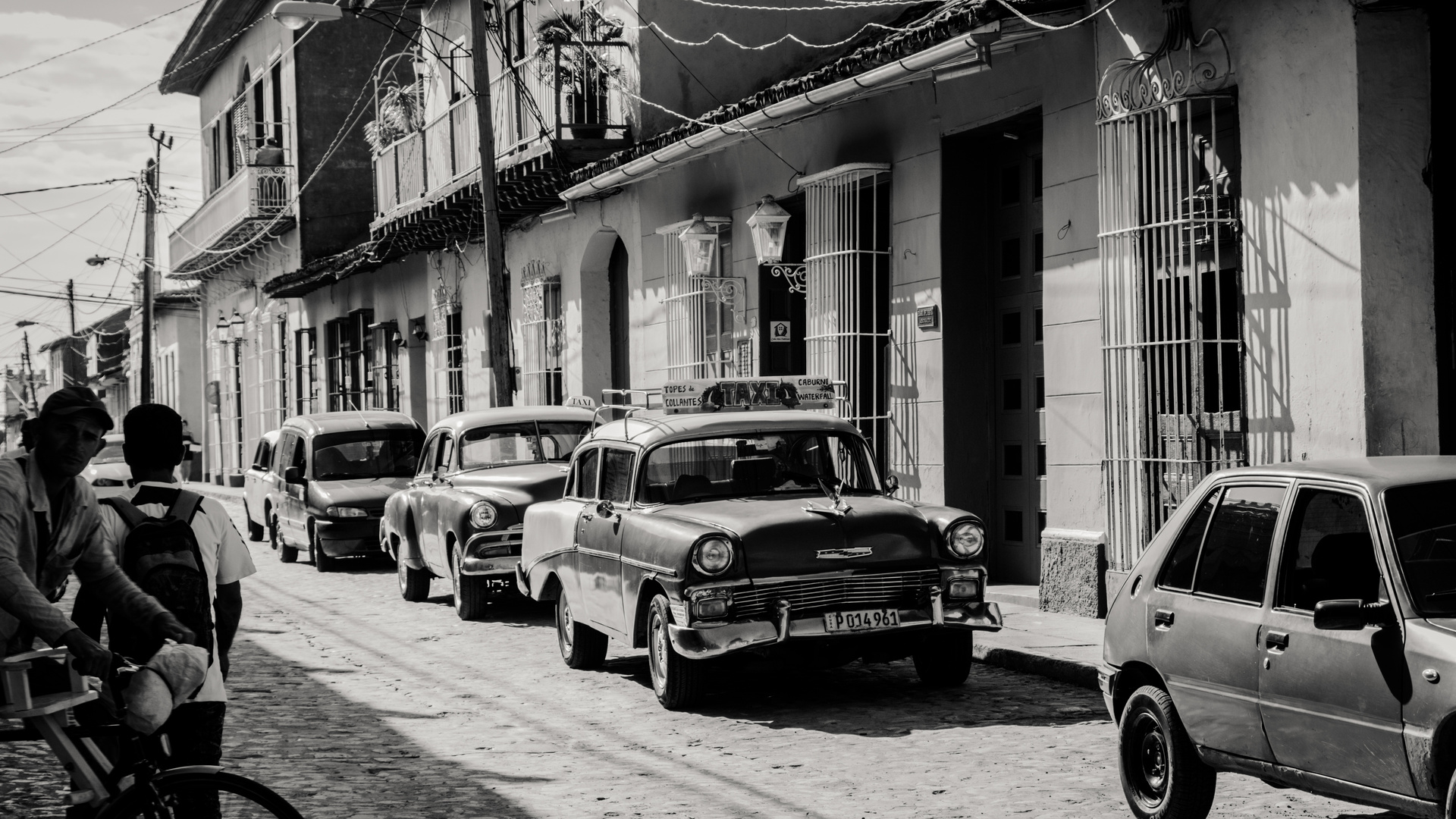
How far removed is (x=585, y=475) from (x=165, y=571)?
5.87 meters

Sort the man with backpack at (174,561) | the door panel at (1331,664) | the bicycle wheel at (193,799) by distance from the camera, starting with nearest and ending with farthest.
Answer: the bicycle wheel at (193,799)
the man with backpack at (174,561)
the door panel at (1331,664)

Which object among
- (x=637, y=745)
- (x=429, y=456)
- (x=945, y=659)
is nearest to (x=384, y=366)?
(x=429, y=456)

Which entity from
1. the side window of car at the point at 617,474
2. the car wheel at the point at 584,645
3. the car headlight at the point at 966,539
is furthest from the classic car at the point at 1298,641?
the car wheel at the point at 584,645

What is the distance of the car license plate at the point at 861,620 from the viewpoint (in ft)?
28.0

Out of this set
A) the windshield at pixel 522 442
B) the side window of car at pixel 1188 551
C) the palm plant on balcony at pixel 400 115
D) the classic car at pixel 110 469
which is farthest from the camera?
the palm plant on balcony at pixel 400 115

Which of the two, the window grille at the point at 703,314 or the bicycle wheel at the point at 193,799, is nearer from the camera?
the bicycle wheel at the point at 193,799

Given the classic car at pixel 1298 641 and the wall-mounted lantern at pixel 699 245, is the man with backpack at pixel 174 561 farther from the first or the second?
the wall-mounted lantern at pixel 699 245

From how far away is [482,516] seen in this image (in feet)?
42.9

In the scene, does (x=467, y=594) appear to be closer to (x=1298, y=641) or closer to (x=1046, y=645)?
(x=1046, y=645)

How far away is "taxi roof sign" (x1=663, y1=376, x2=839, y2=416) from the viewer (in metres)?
10.4

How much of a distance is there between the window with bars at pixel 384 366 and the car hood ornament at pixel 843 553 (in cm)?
2304

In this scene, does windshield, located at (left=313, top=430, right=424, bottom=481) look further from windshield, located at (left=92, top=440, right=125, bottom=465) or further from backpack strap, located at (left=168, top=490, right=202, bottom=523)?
backpack strap, located at (left=168, top=490, right=202, bottom=523)

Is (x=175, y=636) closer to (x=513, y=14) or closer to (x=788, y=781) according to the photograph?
(x=788, y=781)

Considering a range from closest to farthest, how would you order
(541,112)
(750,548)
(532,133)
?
1. (750,548)
2. (541,112)
3. (532,133)
